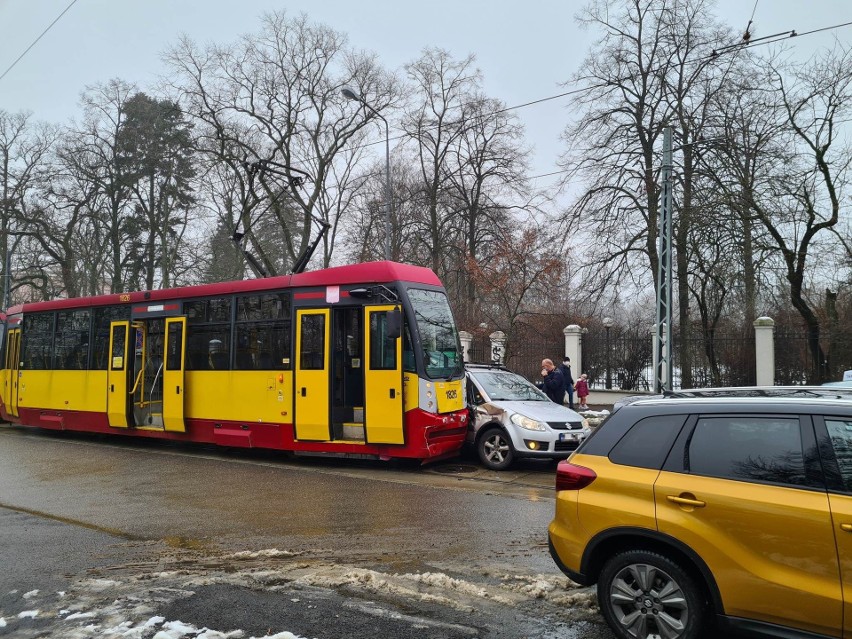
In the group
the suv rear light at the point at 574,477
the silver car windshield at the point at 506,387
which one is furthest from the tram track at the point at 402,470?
the suv rear light at the point at 574,477

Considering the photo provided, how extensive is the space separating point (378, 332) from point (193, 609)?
6.13m

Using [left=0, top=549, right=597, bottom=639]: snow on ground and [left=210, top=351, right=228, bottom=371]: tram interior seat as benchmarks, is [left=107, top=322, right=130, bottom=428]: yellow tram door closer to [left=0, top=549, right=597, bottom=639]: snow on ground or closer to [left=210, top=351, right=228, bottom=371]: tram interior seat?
[left=210, top=351, right=228, bottom=371]: tram interior seat

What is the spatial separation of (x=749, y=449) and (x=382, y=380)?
7026 mm

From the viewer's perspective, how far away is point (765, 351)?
18.8m

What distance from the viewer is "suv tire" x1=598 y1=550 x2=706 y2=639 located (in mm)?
3533

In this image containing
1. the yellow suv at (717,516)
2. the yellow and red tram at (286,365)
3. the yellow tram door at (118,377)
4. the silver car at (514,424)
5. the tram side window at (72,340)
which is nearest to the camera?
the yellow suv at (717,516)

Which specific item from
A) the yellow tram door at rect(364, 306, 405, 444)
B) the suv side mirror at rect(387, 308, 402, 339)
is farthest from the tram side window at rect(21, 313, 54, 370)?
the suv side mirror at rect(387, 308, 402, 339)

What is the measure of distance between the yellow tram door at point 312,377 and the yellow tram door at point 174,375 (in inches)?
119

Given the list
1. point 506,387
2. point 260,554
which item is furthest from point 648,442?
point 506,387

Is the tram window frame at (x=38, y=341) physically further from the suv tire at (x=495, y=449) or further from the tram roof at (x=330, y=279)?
the suv tire at (x=495, y=449)

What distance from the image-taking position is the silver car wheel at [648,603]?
3588 mm

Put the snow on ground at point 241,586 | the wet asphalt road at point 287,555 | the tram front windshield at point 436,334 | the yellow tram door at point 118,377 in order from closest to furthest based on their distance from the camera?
the snow on ground at point 241,586, the wet asphalt road at point 287,555, the tram front windshield at point 436,334, the yellow tram door at point 118,377

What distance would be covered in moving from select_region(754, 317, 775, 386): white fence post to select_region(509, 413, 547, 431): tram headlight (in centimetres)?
1181

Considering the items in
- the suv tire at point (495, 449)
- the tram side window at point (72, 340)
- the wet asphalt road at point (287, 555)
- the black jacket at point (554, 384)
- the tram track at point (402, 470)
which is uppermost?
the tram side window at point (72, 340)
